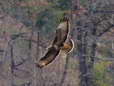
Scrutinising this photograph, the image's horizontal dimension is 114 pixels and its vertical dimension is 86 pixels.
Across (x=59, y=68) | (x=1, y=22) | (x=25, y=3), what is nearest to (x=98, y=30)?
(x=59, y=68)

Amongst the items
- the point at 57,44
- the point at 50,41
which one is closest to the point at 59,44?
the point at 57,44

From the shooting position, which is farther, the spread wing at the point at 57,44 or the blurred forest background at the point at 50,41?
the blurred forest background at the point at 50,41

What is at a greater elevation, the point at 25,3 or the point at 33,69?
the point at 25,3

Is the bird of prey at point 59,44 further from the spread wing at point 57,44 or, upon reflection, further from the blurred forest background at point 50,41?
the blurred forest background at point 50,41

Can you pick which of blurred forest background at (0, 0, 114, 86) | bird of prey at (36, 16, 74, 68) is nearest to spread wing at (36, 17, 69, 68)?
bird of prey at (36, 16, 74, 68)

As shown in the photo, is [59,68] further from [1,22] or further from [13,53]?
[1,22]

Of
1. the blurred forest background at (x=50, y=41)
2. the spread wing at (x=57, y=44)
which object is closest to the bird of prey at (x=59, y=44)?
the spread wing at (x=57, y=44)

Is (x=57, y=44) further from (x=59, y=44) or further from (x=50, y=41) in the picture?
(x=50, y=41)
